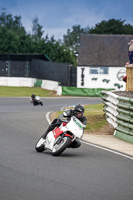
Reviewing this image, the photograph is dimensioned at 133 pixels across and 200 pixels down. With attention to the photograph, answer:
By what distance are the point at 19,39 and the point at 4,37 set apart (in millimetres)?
2467

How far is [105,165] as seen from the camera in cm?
1136

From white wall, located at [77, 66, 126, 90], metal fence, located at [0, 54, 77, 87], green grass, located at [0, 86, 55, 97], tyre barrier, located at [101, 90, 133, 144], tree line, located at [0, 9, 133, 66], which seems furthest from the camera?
tree line, located at [0, 9, 133, 66]

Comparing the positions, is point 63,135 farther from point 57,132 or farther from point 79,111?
point 79,111

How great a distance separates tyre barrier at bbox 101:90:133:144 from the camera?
16.5 meters

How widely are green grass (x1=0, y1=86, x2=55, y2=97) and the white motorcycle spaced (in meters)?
39.2

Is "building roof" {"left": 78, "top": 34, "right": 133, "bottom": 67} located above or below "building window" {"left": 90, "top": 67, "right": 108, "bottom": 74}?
above

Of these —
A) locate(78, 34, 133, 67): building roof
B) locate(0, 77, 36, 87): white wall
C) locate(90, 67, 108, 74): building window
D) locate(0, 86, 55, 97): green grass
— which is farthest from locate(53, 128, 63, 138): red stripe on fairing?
locate(90, 67, 108, 74): building window

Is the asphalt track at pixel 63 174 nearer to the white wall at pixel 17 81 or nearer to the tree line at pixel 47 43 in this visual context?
the white wall at pixel 17 81

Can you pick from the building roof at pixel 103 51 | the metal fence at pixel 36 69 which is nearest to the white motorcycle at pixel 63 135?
the metal fence at pixel 36 69

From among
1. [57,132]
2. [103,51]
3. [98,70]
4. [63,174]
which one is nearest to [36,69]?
[98,70]

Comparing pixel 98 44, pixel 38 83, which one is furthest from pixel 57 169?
pixel 98 44

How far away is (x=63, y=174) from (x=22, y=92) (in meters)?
45.4

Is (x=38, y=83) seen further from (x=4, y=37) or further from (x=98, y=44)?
(x=4, y=37)

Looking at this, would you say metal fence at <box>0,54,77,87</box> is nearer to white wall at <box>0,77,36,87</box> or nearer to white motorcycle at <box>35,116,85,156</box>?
white wall at <box>0,77,36,87</box>
